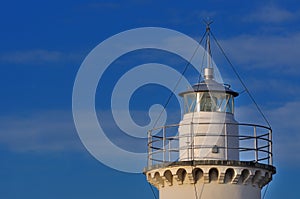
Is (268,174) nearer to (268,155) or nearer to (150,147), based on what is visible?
(268,155)

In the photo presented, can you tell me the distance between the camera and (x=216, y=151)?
35375 mm

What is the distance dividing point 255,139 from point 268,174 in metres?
1.05

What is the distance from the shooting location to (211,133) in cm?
3541

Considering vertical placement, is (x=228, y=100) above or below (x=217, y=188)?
above

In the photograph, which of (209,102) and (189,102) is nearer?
(209,102)

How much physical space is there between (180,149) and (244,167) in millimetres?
1755

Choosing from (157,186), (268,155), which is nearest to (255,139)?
(268,155)

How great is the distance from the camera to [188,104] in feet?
119

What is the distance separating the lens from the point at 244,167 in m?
35.1

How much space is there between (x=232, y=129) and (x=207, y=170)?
1.43 meters

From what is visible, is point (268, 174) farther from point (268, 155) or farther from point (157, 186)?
point (157, 186)

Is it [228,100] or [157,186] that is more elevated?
[228,100]

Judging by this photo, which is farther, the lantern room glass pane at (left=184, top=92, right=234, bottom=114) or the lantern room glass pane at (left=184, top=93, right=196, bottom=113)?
the lantern room glass pane at (left=184, top=93, right=196, bottom=113)

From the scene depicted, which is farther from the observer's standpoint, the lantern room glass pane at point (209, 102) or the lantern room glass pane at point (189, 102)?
the lantern room glass pane at point (189, 102)
